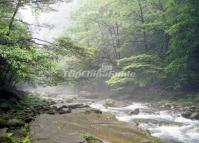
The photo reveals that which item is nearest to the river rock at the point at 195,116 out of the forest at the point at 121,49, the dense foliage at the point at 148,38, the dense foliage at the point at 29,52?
the forest at the point at 121,49

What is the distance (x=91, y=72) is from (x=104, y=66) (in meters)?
1.81

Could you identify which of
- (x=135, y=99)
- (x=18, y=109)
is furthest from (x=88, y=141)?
(x=135, y=99)

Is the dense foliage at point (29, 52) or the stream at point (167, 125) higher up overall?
the dense foliage at point (29, 52)

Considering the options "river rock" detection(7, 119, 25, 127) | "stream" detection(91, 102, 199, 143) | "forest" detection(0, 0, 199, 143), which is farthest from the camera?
"forest" detection(0, 0, 199, 143)

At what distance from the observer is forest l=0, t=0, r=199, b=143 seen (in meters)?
15.2

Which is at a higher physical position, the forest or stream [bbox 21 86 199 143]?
the forest

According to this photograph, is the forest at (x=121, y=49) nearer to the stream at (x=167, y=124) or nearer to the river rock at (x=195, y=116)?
the river rock at (x=195, y=116)

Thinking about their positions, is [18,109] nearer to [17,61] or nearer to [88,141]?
[17,61]

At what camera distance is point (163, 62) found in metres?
30.4

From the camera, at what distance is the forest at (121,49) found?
15.2m

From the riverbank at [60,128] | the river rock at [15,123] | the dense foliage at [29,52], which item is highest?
the dense foliage at [29,52]

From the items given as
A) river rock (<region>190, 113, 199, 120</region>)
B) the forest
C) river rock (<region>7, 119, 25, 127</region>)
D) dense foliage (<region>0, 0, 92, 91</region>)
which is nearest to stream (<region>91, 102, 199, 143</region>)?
river rock (<region>190, 113, 199, 120</region>)

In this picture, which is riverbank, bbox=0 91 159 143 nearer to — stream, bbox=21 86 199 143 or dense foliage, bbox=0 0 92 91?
dense foliage, bbox=0 0 92 91

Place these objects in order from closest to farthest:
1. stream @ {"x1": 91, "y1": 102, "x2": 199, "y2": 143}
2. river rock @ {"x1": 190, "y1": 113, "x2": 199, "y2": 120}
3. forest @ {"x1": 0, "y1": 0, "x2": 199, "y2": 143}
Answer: stream @ {"x1": 91, "y1": 102, "x2": 199, "y2": 143} → forest @ {"x1": 0, "y1": 0, "x2": 199, "y2": 143} → river rock @ {"x1": 190, "y1": 113, "x2": 199, "y2": 120}
